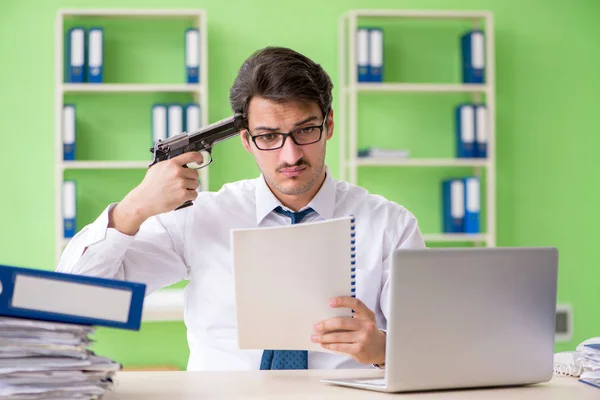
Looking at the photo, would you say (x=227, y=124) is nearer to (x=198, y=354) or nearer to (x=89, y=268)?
(x=89, y=268)

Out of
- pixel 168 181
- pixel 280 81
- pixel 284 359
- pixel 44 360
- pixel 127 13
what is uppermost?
pixel 127 13

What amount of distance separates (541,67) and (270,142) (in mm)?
2517

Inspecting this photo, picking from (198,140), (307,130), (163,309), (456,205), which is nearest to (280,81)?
(307,130)

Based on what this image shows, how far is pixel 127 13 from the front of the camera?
356 centimetres

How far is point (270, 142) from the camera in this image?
6.29ft

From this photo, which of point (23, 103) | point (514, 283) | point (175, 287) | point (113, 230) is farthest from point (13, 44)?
point (514, 283)

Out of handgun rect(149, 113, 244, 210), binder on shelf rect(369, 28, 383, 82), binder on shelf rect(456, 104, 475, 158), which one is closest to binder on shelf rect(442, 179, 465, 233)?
binder on shelf rect(456, 104, 475, 158)

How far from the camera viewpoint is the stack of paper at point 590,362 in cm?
146

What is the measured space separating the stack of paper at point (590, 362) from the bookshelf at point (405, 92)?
83.1 inches

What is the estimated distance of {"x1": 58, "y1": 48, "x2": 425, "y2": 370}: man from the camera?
1.81 meters

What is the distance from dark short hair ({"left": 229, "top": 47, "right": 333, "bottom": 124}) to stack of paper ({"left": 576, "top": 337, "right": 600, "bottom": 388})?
842mm

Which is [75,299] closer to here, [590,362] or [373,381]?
[373,381]

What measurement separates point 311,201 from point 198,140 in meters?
0.36

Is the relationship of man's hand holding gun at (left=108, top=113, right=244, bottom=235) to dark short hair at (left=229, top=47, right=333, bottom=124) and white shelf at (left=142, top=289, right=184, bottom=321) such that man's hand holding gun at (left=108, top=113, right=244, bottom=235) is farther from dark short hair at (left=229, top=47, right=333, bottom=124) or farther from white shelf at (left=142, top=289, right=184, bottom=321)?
white shelf at (left=142, top=289, right=184, bottom=321)
